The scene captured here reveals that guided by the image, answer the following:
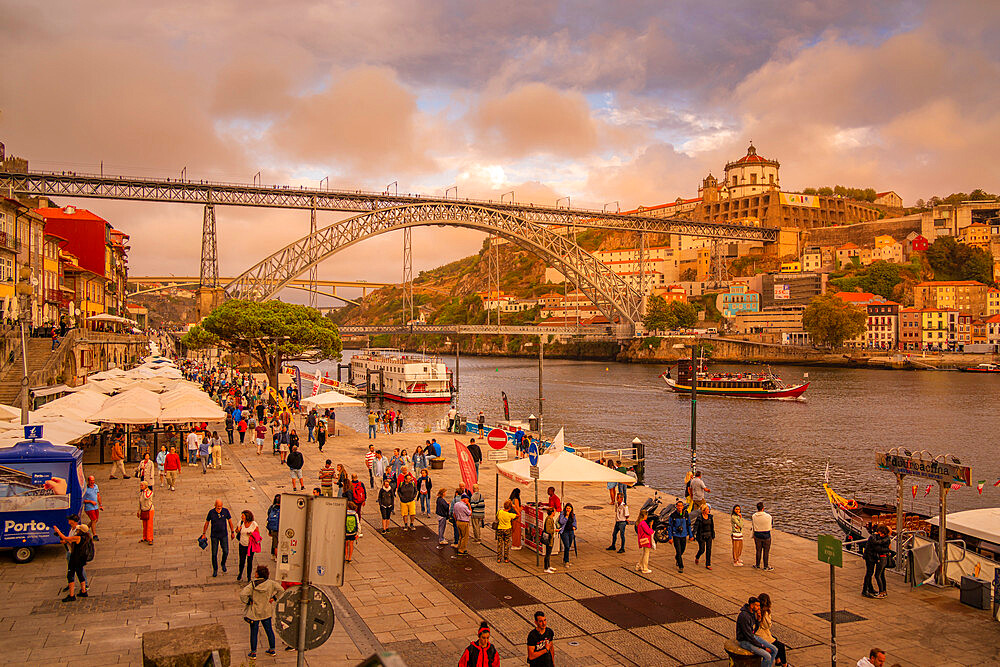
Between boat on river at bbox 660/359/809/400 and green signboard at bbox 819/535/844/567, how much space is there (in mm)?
58377

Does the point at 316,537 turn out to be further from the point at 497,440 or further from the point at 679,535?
the point at 497,440

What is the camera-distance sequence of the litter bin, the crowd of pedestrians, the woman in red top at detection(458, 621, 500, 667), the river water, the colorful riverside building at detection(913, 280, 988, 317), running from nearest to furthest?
the woman in red top at detection(458, 621, 500, 667) → the crowd of pedestrians → the litter bin → the river water → the colorful riverside building at detection(913, 280, 988, 317)

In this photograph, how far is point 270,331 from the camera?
48.3 meters

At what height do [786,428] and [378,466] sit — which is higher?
[378,466]

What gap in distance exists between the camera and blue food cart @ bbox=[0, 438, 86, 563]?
12.2 m

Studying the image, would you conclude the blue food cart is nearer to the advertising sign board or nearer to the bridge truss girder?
the advertising sign board

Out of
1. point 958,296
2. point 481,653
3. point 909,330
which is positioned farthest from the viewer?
point 958,296

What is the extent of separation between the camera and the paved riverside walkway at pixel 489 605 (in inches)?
368

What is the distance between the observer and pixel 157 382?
29516mm

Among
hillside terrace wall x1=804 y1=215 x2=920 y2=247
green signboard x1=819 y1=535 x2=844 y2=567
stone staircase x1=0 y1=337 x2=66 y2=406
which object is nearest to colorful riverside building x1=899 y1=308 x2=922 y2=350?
hillside terrace wall x1=804 y1=215 x2=920 y2=247

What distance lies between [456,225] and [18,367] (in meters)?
68.4

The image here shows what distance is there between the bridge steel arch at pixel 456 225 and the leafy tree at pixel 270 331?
20677 mm

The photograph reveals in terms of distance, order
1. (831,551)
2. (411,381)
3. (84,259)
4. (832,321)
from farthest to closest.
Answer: (832,321) < (411,381) < (84,259) < (831,551)

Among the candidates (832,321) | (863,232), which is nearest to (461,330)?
(832,321)
